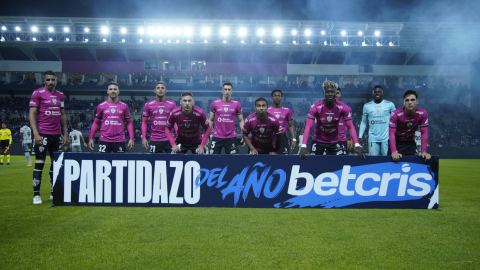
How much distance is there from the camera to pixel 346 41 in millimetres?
37188

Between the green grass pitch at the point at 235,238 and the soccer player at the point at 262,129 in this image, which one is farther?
the soccer player at the point at 262,129

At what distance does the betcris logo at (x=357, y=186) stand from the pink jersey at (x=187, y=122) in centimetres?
242

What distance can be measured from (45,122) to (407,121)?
7.23 meters

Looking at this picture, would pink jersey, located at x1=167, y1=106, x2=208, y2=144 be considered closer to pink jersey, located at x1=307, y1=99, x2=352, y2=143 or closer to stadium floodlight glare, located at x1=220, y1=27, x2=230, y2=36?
pink jersey, located at x1=307, y1=99, x2=352, y2=143

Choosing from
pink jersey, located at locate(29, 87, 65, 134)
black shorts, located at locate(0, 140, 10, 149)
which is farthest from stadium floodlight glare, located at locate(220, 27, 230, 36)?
pink jersey, located at locate(29, 87, 65, 134)

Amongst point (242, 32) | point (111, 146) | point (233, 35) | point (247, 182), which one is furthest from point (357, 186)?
point (233, 35)

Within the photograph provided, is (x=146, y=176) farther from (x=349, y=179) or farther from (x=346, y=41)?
(x=346, y=41)

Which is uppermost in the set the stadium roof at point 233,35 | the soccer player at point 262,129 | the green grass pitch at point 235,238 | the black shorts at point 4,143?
the stadium roof at point 233,35

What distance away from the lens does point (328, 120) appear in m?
6.23

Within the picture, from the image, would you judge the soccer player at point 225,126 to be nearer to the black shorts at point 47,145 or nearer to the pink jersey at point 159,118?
the pink jersey at point 159,118

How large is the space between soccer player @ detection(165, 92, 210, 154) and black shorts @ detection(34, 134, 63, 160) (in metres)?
2.17

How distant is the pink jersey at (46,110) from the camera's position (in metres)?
5.94

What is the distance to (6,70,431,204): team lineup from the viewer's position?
5.94 m

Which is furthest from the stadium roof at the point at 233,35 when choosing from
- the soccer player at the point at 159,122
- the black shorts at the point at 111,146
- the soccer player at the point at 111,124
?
the black shorts at the point at 111,146
